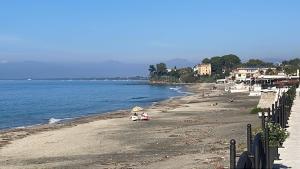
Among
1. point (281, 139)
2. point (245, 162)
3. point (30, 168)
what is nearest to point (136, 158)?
point (30, 168)

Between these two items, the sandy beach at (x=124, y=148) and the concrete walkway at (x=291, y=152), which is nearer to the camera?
the concrete walkway at (x=291, y=152)

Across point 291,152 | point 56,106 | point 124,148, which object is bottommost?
point 56,106

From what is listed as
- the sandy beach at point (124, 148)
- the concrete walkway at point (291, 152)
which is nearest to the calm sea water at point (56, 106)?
the sandy beach at point (124, 148)

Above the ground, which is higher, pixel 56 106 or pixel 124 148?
pixel 124 148

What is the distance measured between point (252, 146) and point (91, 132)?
26301 millimetres

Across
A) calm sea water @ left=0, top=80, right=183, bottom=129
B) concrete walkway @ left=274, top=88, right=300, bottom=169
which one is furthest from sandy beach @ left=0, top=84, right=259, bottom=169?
calm sea water @ left=0, top=80, right=183, bottom=129

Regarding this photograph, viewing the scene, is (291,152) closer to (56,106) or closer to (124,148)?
(124,148)

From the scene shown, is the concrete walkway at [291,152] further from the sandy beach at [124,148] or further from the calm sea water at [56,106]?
the calm sea water at [56,106]

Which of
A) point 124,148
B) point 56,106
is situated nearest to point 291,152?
point 124,148

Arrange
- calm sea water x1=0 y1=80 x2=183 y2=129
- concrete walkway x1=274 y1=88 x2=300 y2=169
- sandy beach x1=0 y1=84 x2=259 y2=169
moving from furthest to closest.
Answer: calm sea water x1=0 y1=80 x2=183 y2=129
sandy beach x1=0 y1=84 x2=259 y2=169
concrete walkway x1=274 y1=88 x2=300 y2=169

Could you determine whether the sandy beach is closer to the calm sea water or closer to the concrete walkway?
the concrete walkway

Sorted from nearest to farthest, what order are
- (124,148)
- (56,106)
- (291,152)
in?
(291,152) < (124,148) < (56,106)

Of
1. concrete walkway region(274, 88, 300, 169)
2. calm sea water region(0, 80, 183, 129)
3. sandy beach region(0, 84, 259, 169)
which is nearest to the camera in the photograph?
concrete walkway region(274, 88, 300, 169)

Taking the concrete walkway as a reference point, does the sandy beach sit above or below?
below
